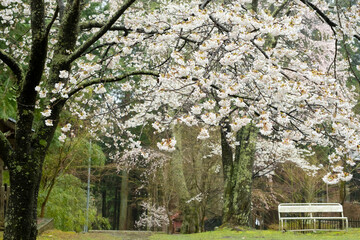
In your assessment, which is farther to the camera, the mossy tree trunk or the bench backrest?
the bench backrest

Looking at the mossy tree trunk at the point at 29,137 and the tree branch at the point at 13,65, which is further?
the tree branch at the point at 13,65

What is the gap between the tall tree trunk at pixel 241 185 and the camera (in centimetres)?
1023

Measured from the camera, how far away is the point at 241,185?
10336 mm

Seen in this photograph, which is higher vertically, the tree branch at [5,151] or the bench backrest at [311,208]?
the tree branch at [5,151]

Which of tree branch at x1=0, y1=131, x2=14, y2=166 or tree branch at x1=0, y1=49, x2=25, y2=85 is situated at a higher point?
tree branch at x1=0, y1=49, x2=25, y2=85

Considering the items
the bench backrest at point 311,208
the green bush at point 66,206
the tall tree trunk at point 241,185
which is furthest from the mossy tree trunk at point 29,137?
the bench backrest at point 311,208

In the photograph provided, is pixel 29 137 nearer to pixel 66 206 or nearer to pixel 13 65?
pixel 13 65

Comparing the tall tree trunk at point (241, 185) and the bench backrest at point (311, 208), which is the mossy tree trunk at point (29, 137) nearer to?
the tall tree trunk at point (241, 185)

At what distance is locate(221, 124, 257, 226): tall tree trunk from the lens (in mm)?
10234

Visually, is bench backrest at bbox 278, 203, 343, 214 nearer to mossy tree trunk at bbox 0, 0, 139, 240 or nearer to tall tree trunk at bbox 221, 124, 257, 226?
tall tree trunk at bbox 221, 124, 257, 226

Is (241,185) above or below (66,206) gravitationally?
above

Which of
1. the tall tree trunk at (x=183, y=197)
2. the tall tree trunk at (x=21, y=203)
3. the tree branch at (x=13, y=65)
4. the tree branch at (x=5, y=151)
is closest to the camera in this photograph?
the tall tree trunk at (x=21, y=203)

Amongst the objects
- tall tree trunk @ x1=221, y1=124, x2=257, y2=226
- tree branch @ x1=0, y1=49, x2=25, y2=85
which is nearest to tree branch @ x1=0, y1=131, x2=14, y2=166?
tree branch @ x1=0, y1=49, x2=25, y2=85

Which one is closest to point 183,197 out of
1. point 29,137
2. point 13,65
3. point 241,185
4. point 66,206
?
point 66,206
